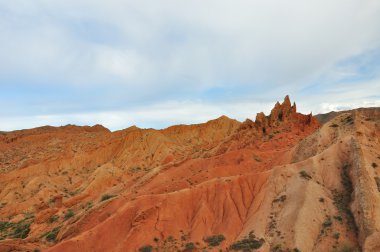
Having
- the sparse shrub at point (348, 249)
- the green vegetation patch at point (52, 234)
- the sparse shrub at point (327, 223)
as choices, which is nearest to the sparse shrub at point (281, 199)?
the sparse shrub at point (327, 223)

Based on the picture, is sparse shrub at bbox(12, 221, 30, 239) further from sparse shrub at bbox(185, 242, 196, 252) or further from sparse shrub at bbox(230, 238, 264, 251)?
sparse shrub at bbox(230, 238, 264, 251)

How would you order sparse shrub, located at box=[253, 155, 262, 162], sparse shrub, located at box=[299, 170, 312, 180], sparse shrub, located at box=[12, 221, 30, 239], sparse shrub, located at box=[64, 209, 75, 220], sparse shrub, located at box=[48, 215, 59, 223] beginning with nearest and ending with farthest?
sparse shrub, located at box=[299, 170, 312, 180]
sparse shrub, located at box=[253, 155, 262, 162]
sparse shrub, located at box=[12, 221, 30, 239]
sparse shrub, located at box=[64, 209, 75, 220]
sparse shrub, located at box=[48, 215, 59, 223]

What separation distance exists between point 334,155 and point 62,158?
6397cm

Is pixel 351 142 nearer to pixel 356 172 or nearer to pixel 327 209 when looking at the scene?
pixel 356 172

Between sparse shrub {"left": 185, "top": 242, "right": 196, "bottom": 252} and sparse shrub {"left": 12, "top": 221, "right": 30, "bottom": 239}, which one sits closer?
sparse shrub {"left": 185, "top": 242, "right": 196, "bottom": 252}

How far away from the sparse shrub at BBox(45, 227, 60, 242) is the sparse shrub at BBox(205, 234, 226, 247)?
54.9 ft

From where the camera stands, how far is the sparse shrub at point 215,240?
29905mm

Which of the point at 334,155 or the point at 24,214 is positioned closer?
the point at 334,155

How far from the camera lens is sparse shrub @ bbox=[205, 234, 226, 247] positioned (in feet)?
98.1

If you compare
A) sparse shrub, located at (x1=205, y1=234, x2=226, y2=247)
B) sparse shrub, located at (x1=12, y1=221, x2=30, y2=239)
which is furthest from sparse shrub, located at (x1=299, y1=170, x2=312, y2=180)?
sparse shrub, located at (x1=12, y1=221, x2=30, y2=239)

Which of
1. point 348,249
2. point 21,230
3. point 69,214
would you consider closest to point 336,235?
point 348,249

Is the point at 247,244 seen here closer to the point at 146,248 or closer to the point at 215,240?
the point at 215,240

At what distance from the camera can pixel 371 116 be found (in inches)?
1665

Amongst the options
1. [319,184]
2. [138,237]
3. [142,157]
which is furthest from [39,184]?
[319,184]
